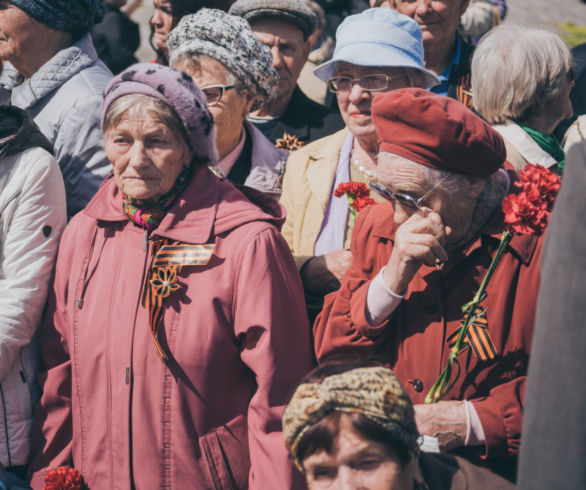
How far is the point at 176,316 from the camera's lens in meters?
2.92

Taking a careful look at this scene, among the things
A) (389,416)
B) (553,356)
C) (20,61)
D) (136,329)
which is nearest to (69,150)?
(20,61)

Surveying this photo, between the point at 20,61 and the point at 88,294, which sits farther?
the point at 20,61

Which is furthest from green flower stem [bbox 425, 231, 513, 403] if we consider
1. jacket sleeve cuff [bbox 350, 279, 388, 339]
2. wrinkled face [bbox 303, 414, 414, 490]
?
wrinkled face [bbox 303, 414, 414, 490]

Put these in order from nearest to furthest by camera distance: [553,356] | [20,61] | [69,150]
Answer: [553,356]
[69,150]
[20,61]

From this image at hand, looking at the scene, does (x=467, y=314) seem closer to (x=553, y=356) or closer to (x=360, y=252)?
(x=360, y=252)

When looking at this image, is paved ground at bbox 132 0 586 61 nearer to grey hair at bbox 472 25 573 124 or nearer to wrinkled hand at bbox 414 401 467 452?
grey hair at bbox 472 25 573 124

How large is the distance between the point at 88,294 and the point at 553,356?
79.3 inches

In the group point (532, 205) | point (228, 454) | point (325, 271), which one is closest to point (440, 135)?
point (532, 205)

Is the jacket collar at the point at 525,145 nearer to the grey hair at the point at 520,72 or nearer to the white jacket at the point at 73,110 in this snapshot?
the grey hair at the point at 520,72

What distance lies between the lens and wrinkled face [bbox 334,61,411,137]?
3.60m

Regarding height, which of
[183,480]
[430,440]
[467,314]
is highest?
[467,314]

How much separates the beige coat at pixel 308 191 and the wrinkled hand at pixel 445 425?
3.28 feet

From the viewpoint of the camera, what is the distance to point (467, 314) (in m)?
2.72

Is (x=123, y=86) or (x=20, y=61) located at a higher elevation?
(x=123, y=86)
